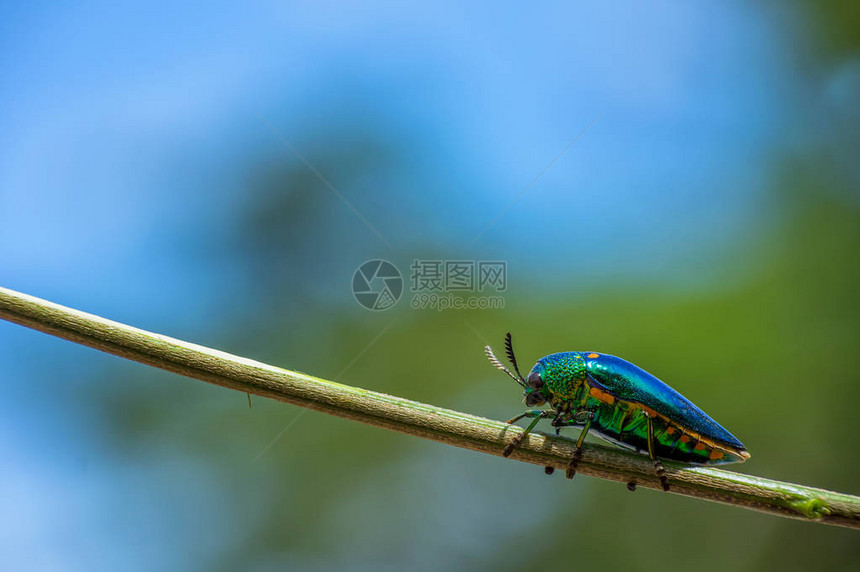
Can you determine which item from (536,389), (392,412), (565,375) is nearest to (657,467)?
(565,375)

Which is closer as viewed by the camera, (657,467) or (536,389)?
(657,467)

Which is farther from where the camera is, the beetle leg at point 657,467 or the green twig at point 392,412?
the beetle leg at point 657,467

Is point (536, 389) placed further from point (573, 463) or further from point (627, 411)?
point (573, 463)

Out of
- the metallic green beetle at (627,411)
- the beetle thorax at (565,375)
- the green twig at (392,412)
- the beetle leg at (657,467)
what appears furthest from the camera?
the beetle thorax at (565,375)

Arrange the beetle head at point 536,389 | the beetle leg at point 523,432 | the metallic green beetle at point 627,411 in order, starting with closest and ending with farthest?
the beetle leg at point 523,432
the metallic green beetle at point 627,411
the beetle head at point 536,389

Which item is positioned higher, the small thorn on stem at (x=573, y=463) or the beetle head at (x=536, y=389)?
the beetle head at (x=536, y=389)

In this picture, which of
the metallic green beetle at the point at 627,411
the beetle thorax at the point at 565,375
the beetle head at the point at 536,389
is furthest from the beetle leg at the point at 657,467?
the beetle head at the point at 536,389

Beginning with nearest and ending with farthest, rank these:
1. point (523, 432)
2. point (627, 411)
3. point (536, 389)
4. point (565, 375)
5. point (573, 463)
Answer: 1. point (523, 432)
2. point (573, 463)
3. point (627, 411)
4. point (565, 375)
5. point (536, 389)

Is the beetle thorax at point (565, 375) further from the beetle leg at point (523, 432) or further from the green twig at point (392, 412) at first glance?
the green twig at point (392, 412)
